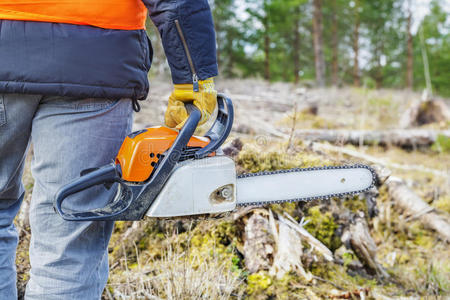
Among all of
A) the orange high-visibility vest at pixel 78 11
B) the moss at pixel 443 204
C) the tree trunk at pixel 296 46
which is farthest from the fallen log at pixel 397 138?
the tree trunk at pixel 296 46

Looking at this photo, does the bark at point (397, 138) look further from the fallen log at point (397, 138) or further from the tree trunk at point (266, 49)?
the tree trunk at point (266, 49)

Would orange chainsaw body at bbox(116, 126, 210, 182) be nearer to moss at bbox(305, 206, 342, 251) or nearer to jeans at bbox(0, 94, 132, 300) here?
jeans at bbox(0, 94, 132, 300)

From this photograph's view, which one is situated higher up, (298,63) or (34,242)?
(34,242)

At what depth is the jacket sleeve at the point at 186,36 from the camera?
1.17 m

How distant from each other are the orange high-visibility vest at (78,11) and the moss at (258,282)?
4.67 feet

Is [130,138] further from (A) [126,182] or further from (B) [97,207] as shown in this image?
(B) [97,207]

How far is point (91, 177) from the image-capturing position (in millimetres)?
1143

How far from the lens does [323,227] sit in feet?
7.85

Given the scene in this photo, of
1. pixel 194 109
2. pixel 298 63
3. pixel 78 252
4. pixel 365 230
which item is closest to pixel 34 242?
pixel 78 252

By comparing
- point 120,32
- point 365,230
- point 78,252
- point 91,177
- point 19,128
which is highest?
point 120,32

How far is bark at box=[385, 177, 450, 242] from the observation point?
9.64 ft

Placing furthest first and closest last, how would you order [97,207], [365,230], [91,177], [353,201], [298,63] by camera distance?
[298,63] < [353,201] < [365,230] < [97,207] < [91,177]

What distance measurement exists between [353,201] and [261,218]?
0.82 m

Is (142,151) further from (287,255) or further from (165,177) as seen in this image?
(287,255)
